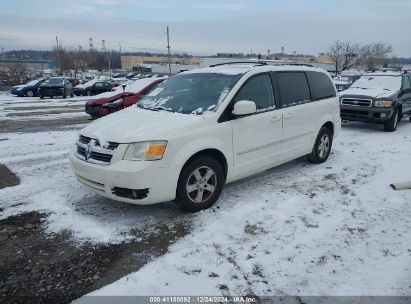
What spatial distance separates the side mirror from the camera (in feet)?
15.8

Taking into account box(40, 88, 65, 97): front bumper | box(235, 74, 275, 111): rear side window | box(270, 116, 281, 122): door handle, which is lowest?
box(40, 88, 65, 97): front bumper

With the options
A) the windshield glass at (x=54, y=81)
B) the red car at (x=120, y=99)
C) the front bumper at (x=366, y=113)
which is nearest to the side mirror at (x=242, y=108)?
the front bumper at (x=366, y=113)

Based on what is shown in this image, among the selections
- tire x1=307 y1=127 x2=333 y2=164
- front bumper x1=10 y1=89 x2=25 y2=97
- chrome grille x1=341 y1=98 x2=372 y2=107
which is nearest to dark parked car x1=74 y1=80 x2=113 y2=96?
front bumper x1=10 y1=89 x2=25 y2=97

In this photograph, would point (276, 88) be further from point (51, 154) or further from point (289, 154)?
point (51, 154)

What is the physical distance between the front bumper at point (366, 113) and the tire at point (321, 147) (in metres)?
4.32

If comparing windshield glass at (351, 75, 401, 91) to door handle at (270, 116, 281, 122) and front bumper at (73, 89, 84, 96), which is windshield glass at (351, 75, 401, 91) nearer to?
door handle at (270, 116, 281, 122)

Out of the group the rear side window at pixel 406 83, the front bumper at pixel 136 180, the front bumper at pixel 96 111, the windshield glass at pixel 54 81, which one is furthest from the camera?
the windshield glass at pixel 54 81

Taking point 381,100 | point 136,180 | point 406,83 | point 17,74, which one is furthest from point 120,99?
point 17,74

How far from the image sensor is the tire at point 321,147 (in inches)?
273

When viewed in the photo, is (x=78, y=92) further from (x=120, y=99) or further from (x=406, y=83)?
(x=406, y=83)

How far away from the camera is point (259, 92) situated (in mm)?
5465

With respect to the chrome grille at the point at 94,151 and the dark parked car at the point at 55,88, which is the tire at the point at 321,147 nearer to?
the chrome grille at the point at 94,151

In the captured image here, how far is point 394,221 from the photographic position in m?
4.56

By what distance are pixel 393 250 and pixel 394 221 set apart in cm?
79
